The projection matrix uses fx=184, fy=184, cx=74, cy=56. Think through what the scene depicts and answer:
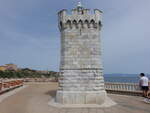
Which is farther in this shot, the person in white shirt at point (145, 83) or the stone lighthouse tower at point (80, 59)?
the person in white shirt at point (145, 83)

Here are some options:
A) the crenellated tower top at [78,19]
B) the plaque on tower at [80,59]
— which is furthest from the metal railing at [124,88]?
the crenellated tower top at [78,19]

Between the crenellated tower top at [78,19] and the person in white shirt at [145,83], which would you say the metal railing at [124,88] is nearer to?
the person in white shirt at [145,83]

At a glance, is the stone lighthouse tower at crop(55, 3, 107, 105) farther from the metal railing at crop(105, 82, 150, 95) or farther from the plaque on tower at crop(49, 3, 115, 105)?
the metal railing at crop(105, 82, 150, 95)

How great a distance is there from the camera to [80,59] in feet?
33.6

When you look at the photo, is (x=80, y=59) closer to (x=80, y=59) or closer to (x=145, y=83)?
(x=80, y=59)

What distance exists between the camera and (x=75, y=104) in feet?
31.8

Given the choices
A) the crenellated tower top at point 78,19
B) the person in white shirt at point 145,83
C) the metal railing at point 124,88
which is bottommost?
the metal railing at point 124,88

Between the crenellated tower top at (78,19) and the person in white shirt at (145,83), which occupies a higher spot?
the crenellated tower top at (78,19)

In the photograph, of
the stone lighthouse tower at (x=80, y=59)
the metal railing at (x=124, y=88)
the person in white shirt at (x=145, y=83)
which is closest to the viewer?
the stone lighthouse tower at (x=80, y=59)

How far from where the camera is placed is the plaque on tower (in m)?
9.95

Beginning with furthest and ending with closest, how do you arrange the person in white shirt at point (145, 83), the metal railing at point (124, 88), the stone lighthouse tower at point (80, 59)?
the metal railing at point (124, 88) < the person in white shirt at point (145, 83) < the stone lighthouse tower at point (80, 59)

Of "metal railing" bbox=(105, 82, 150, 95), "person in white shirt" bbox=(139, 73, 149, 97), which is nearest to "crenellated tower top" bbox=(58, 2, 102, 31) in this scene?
"person in white shirt" bbox=(139, 73, 149, 97)

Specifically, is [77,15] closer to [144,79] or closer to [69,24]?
[69,24]

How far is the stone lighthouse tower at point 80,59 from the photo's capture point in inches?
392
